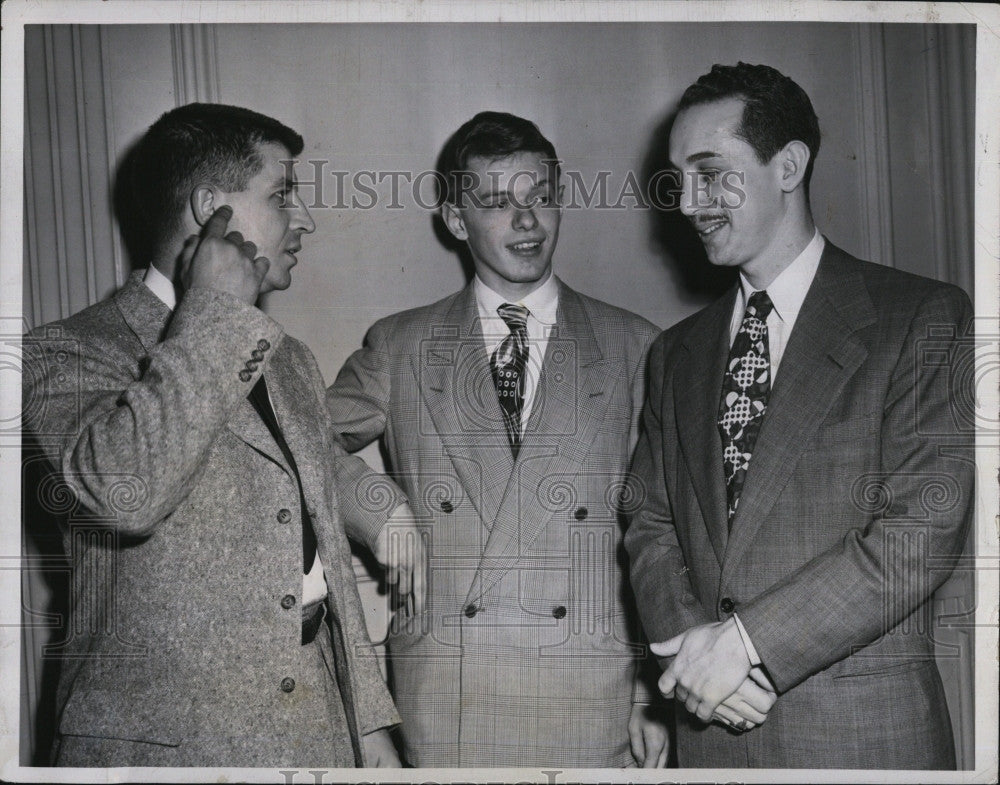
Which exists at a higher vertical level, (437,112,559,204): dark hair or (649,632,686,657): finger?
(437,112,559,204): dark hair

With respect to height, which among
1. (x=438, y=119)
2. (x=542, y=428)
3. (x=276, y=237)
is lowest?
(x=542, y=428)

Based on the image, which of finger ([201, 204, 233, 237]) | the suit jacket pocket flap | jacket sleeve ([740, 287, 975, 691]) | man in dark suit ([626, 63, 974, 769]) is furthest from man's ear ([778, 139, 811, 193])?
the suit jacket pocket flap

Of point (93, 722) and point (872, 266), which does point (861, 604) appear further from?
point (93, 722)

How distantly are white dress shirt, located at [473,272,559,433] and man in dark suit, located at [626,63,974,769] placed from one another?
0.98ft

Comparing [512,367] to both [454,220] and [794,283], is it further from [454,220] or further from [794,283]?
[794,283]

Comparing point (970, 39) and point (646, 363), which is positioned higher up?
point (970, 39)

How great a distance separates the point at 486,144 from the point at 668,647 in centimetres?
110

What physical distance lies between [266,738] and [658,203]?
1.34m

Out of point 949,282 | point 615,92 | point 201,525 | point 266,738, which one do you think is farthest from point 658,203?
point 266,738

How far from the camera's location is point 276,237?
79.8 inches

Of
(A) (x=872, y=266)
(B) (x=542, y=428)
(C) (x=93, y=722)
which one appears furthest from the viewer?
(B) (x=542, y=428)

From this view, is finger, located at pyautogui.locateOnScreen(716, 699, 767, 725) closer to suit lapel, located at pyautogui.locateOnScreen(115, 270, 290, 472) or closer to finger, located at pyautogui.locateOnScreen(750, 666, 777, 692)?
finger, located at pyautogui.locateOnScreen(750, 666, 777, 692)

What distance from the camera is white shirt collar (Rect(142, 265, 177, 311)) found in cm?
187

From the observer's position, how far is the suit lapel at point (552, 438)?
2094 mm
